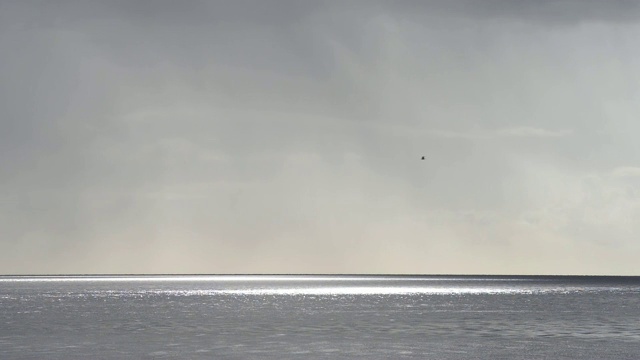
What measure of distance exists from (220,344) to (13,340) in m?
14.0

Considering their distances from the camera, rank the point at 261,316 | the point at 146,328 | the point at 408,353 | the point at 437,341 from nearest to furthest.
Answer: the point at 408,353 < the point at 437,341 < the point at 146,328 < the point at 261,316

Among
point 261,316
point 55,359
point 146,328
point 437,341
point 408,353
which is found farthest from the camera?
point 261,316

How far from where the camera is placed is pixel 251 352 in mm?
49562

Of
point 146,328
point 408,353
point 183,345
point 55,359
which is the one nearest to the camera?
point 55,359

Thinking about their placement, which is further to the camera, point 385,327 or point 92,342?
point 385,327

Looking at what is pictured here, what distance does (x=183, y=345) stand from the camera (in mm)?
54031

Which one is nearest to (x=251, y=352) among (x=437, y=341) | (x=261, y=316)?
(x=437, y=341)

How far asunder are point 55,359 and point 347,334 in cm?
2322

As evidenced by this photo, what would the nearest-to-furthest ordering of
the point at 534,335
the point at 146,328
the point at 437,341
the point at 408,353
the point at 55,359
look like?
the point at 55,359
the point at 408,353
the point at 437,341
the point at 534,335
the point at 146,328

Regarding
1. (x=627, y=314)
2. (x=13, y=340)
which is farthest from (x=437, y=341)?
(x=627, y=314)

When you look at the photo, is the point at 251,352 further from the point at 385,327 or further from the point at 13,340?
the point at 385,327

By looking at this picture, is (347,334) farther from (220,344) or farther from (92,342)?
(92,342)

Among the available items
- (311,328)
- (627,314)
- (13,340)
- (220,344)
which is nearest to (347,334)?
(311,328)

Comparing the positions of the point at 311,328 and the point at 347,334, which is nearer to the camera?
the point at 347,334
